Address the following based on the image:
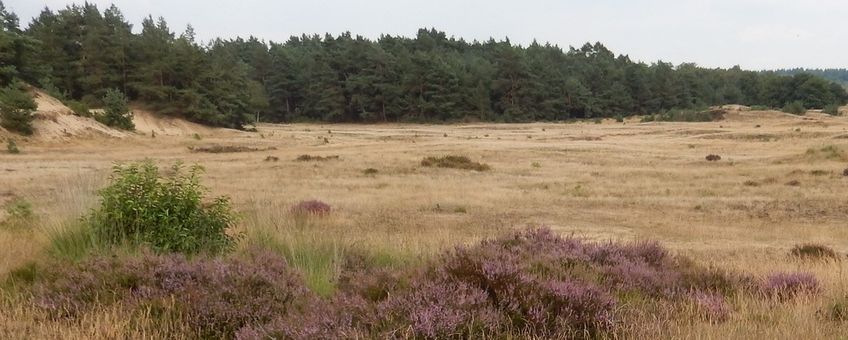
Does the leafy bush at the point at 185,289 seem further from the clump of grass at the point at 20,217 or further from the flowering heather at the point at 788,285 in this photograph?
the clump of grass at the point at 20,217

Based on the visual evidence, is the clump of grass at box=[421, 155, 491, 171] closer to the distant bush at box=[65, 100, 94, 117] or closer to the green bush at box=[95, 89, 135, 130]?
the green bush at box=[95, 89, 135, 130]

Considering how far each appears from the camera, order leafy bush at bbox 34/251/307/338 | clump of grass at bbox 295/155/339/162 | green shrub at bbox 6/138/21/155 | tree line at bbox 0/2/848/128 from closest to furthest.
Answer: leafy bush at bbox 34/251/307/338 < clump of grass at bbox 295/155/339/162 < green shrub at bbox 6/138/21/155 < tree line at bbox 0/2/848/128

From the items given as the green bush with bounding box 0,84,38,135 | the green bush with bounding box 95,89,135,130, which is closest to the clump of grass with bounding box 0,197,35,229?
the green bush with bounding box 0,84,38,135

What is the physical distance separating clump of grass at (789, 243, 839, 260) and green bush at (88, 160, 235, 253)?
8920mm

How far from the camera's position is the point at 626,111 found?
10638cm

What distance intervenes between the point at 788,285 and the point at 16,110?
4255 cm

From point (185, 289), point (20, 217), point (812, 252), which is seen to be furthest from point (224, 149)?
point (185, 289)

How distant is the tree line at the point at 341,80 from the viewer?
62.1 metres

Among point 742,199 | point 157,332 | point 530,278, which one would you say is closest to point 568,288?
point 530,278

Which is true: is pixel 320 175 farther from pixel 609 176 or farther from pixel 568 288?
pixel 568 288

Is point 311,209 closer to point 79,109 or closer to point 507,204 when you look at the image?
point 507,204

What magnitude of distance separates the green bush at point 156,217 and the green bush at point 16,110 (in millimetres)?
36744

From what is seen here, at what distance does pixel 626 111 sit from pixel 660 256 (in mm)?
103599

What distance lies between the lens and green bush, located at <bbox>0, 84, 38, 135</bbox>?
38.7 meters
